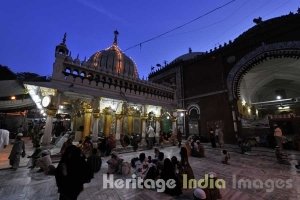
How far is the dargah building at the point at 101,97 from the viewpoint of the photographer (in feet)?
31.7

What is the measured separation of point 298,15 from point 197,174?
14.4 m

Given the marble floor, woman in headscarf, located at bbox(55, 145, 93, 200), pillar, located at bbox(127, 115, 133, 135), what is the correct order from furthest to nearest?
pillar, located at bbox(127, 115, 133, 135) < the marble floor < woman in headscarf, located at bbox(55, 145, 93, 200)

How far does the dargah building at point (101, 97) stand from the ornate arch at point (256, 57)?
584cm

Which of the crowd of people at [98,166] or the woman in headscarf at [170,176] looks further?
the woman in headscarf at [170,176]

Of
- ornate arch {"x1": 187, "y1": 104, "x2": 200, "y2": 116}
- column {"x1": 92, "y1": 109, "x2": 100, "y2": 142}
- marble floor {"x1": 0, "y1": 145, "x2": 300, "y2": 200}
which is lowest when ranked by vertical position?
marble floor {"x1": 0, "y1": 145, "x2": 300, "y2": 200}

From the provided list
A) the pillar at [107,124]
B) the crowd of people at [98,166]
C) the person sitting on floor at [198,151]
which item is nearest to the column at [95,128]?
the crowd of people at [98,166]

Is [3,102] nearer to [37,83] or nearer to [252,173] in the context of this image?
[37,83]

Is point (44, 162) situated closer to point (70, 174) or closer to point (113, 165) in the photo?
point (113, 165)

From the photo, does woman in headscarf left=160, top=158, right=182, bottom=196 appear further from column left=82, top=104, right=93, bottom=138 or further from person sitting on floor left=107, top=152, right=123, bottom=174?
column left=82, top=104, right=93, bottom=138

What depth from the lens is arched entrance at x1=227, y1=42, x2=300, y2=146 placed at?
13.4 m

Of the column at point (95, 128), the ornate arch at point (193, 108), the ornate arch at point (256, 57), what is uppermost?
the ornate arch at point (256, 57)

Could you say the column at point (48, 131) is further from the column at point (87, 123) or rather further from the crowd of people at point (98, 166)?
the column at point (87, 123)

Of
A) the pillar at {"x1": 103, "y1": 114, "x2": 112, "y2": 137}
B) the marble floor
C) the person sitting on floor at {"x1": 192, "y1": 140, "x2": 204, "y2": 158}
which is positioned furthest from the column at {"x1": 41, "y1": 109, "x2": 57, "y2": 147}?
the person sitting on floor at {"x1": 192, "y1": 140, "x2": 204, "y2": 158}

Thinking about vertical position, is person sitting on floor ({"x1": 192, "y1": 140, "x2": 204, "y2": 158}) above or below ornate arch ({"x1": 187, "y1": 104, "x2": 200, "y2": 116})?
below
